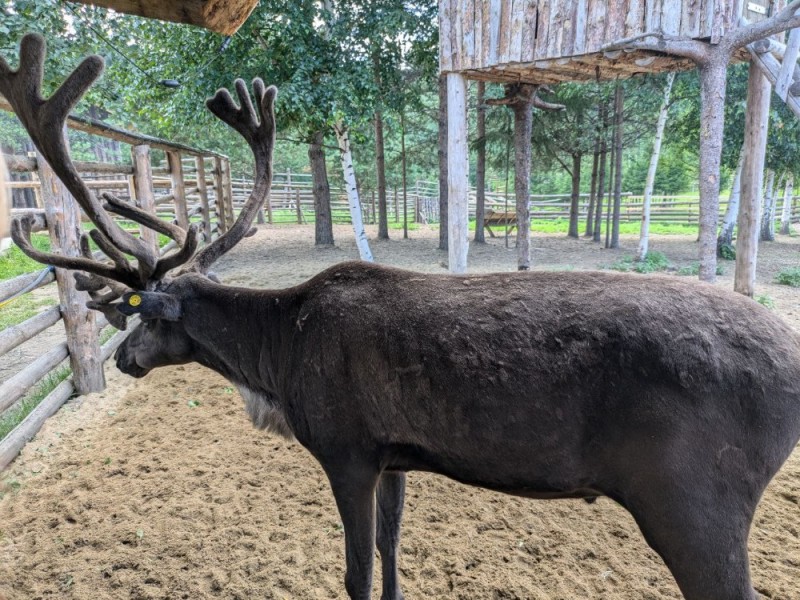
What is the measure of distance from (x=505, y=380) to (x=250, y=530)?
2315 mm

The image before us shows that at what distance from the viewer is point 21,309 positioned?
8195mm

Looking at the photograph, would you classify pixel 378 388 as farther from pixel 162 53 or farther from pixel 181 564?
pixel 162 53

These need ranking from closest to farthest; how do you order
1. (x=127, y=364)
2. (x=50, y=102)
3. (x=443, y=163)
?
(x=50, y=102)
(x=127, y=364)
(x=443, y=163)

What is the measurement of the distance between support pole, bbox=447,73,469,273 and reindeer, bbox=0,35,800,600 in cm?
514

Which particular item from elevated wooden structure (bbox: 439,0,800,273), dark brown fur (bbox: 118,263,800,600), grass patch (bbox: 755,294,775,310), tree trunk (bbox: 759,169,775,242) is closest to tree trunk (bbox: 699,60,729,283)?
elevated wooden structure (bbox: 439,0,800,273)

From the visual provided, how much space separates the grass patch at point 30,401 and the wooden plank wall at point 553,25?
6.37 metres

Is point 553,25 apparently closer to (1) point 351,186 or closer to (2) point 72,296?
(1) point 351,186

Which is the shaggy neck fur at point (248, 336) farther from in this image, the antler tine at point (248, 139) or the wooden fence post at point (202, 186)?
the wooden fence post at point (202, 186)

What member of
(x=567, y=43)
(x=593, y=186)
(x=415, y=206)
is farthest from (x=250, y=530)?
(x=415, y=206)

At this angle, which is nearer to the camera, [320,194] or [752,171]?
[752,171]

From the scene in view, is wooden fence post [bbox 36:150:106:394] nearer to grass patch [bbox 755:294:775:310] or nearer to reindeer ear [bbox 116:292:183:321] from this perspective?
reindeer ear [bbox 116:292:183:321]

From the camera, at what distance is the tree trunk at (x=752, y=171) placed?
716cm

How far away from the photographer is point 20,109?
9.09 feet

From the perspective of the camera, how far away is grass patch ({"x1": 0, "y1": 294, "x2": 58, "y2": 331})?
755cm
